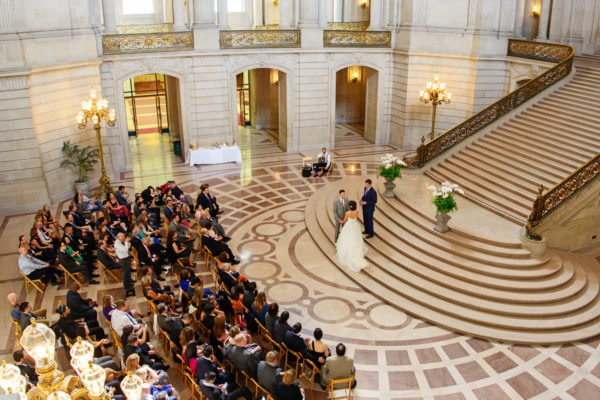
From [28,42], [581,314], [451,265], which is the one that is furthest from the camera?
[28,42]

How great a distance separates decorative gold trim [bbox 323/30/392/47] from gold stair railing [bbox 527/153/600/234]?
10670 millimetres

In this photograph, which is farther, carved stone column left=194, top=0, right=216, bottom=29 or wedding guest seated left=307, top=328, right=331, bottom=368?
carved stone column left=194, top=0, right=216, bottom=29

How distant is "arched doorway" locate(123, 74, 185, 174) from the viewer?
1980 centimetres

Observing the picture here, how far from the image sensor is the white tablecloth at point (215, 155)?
18.8 m

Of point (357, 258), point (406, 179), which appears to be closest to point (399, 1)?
point (406, 179)

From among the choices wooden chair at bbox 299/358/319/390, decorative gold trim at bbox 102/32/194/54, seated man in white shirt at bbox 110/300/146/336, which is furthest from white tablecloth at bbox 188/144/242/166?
wooden chair at bbox 299/358/319/390

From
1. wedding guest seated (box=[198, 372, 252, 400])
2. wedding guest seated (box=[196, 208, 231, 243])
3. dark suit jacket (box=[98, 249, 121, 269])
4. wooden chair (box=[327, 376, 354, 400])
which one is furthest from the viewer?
wedding guest seated (box=[196, 208, 231, 243])

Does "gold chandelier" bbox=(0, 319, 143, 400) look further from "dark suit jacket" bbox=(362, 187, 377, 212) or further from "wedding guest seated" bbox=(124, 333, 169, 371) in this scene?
"dark suit jacket" bbox=(362, 187, 377, 212)

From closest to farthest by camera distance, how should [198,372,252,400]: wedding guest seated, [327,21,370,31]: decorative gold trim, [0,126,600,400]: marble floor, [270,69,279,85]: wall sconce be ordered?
[198,372,252,400]: wedding guest seated → [0,126,600,400]: marble floor → [327,21,370,31]: decorative gold trim → [270,69,279,85]: wall sconce

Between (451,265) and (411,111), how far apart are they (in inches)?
407

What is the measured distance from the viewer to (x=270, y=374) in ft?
23.3

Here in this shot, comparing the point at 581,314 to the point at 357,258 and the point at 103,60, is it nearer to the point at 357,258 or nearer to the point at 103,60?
the point at 357,258

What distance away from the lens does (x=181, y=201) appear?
1405 centimetres

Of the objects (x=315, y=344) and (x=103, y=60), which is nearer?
(x=315, y=344)
